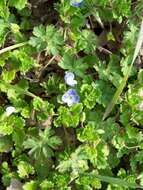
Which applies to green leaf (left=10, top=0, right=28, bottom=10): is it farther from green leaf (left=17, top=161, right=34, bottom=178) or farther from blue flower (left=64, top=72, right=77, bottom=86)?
green leaf (left=17, top=161, right=34, bottom=178)

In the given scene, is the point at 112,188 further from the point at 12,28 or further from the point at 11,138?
the point at 12,28

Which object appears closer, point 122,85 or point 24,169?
point 122,85

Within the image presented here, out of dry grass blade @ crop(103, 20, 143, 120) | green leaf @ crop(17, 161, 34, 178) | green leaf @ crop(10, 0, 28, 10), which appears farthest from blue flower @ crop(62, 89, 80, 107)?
green leaf @ crop(10, 0, 28, 10)

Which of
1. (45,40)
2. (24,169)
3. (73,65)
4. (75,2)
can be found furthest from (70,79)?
(24,169)

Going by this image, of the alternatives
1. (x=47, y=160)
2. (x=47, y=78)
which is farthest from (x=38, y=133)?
(x=47, y=78)

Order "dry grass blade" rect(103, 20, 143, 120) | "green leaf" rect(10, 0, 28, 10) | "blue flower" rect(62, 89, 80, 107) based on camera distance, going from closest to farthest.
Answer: "dry grass blade" rect(103, 20, 143, 120) < "blue flower" rect(62, 89, 80, 107) < "green leaf" rect(10, 0, 28, 10)

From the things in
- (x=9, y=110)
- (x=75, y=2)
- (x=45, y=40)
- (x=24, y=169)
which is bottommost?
(x=24, y=169)

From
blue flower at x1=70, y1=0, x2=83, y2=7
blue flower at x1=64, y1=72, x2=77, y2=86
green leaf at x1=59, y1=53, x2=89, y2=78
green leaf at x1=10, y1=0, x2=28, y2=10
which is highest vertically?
green leaf at x1=10, y1=0, x2=28, y2=10

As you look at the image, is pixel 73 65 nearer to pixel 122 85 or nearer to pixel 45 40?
pixel 45 40

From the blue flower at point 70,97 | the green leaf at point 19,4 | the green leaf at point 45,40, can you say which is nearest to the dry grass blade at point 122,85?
the blue flower at point 70,97

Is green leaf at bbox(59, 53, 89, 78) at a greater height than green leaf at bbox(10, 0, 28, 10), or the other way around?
green leaf at bbox(10, 0, 28, 10)
